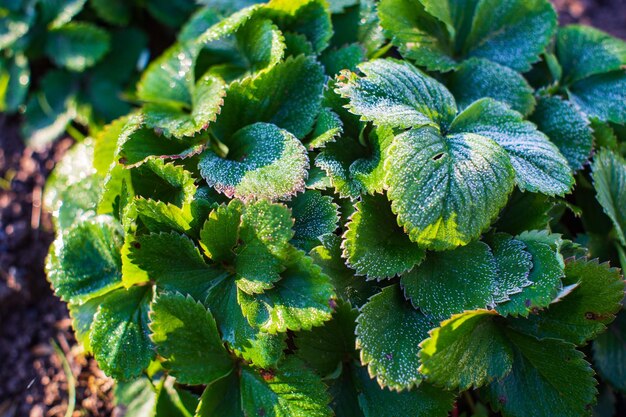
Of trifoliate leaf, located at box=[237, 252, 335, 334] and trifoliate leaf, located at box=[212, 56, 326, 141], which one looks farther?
trifoliate leaf, located at box=[212, 56, 326, 141]

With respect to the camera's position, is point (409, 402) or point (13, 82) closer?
point (409, 402)

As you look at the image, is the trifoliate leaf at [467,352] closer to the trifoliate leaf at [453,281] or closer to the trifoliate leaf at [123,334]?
the trifoliate leaf at [453,281]

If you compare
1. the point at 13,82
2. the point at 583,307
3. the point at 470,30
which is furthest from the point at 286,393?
the point at 13,82

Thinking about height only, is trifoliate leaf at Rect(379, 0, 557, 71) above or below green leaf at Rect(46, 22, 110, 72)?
above

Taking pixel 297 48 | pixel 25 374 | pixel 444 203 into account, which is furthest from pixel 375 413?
pixel 25 374

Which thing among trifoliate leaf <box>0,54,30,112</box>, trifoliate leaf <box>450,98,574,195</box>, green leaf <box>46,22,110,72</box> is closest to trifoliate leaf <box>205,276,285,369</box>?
trifoliate leaf <box>450,98,574,195</box>

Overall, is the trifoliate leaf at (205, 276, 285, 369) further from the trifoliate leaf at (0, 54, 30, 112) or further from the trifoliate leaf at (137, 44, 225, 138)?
the trifoliate leaf at (0, 54, 30, 112)

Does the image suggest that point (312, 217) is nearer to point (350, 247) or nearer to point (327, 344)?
point (350, 247)

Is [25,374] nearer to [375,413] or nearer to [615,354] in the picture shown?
[375,413]
